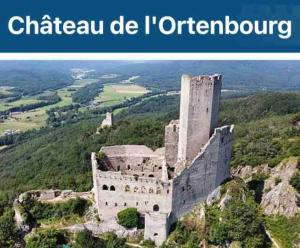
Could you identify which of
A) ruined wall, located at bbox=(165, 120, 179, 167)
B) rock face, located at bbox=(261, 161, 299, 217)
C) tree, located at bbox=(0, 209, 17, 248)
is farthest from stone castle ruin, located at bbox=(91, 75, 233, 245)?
rock face, located at bbox=(261, 161, 299, 217)

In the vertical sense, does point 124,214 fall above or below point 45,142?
above

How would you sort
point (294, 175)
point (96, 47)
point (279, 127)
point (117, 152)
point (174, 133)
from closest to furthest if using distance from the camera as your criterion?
point (96, 47)
point (174, 133)
point (117, 152)
point (294, 175)
point (279, 127)

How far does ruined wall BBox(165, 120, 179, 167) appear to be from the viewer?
171 feet

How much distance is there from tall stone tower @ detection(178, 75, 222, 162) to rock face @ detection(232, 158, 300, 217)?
1653cm

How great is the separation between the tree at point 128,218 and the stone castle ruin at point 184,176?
44.2 inches

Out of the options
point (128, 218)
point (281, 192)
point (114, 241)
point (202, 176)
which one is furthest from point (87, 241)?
point (281, 192)

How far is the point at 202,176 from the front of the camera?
160 ft

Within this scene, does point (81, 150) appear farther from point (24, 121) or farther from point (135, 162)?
point (24, 121)

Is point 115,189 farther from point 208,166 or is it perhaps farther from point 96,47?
point 96,47

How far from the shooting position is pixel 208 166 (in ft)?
161

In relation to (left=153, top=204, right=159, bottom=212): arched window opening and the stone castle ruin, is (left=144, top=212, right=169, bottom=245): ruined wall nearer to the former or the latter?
the stone castle ruin

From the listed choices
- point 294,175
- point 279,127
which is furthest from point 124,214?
point 279,127

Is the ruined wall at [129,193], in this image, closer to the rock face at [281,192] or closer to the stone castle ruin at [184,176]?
the stone castle ruin at [184,176]

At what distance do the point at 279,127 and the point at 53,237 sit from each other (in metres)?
62.6
